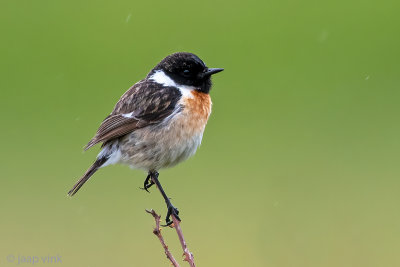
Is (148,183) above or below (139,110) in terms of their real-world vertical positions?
below

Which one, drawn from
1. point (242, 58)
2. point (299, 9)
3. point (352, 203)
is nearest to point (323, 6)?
point (299, 9)

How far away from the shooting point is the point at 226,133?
9703mm

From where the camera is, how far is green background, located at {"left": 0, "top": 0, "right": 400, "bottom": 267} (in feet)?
25.0

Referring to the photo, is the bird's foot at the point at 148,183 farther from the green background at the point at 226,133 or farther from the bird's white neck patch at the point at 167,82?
the green background at the point at 226,133

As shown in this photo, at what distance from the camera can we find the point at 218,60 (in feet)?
36.3

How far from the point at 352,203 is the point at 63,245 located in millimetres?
2965

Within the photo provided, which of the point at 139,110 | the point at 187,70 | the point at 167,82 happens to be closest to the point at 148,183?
the point at 139,110

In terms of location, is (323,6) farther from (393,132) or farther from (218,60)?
(393,132)

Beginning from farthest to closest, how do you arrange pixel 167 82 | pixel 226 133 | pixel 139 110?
pixel 226 133, pixel 167 82, pixel 139 110

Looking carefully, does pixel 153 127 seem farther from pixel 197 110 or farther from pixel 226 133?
pixel 226 133

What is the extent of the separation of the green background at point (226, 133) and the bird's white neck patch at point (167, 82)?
2104mm

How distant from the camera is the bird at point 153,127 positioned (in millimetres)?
5406

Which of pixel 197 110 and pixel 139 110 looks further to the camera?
pixel 197 110

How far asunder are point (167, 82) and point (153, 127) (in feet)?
1.37
